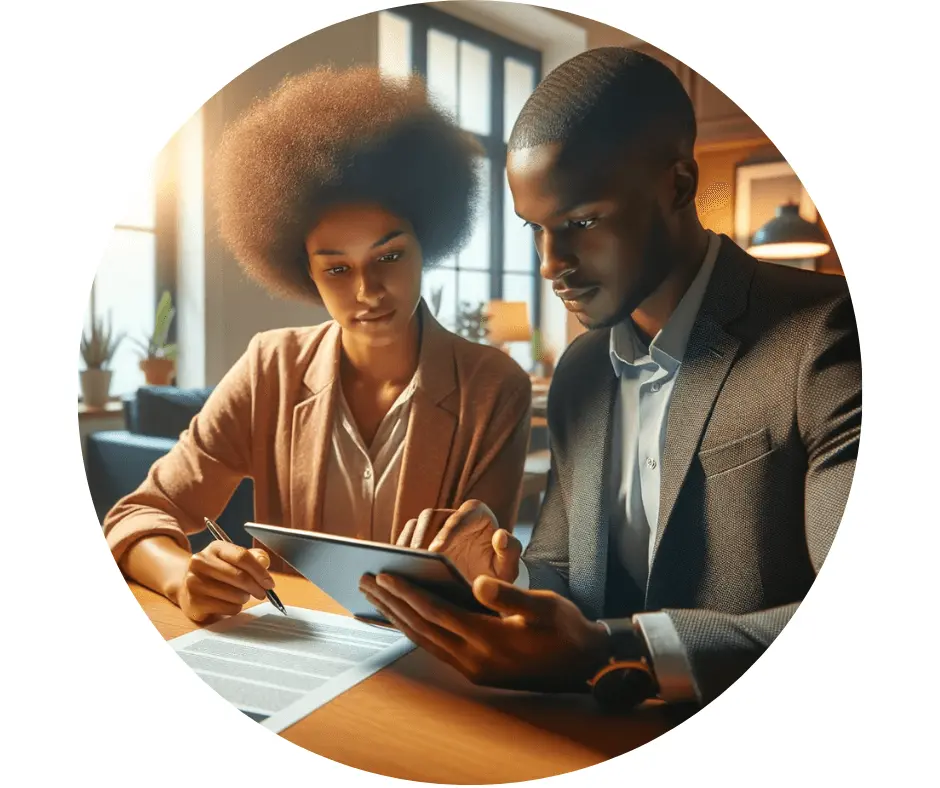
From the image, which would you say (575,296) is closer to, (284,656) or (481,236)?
(481,236)

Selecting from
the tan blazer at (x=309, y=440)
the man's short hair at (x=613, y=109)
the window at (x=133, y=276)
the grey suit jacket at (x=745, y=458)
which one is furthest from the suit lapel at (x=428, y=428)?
the window at (x=133, y=276)

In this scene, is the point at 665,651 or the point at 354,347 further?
the point at 354,347

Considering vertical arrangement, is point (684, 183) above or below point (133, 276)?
above

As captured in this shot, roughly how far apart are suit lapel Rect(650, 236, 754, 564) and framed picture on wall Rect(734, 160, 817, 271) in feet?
0.11

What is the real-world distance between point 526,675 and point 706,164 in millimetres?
771

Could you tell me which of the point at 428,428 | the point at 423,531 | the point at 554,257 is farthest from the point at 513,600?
the point at 554,257

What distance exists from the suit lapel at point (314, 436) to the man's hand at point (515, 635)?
147 mm

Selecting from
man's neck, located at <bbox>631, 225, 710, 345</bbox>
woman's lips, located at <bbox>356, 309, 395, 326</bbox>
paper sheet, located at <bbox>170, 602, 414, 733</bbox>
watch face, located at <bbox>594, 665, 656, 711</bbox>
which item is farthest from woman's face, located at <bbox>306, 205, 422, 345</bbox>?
watch face, located at <bbox>594, 665, 656, 711</bbox>

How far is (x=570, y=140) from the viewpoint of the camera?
124 cm

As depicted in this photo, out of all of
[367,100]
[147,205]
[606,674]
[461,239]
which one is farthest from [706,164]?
[147,205]

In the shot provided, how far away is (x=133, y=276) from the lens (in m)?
1.43

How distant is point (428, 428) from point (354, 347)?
171 millimetres

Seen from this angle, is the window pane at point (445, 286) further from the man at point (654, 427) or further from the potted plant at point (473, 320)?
the man at point (654, 427)

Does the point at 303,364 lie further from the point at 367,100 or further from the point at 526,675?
the point at 526,675
